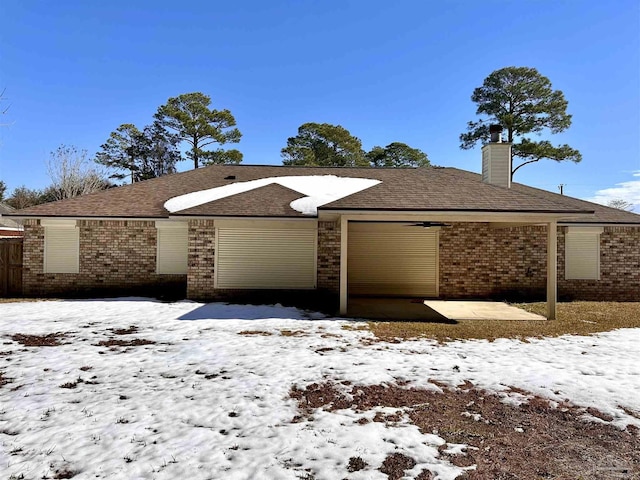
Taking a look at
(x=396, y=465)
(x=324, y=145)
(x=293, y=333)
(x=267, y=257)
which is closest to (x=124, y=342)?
(x=293, y=333)

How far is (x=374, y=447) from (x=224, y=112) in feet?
99.4

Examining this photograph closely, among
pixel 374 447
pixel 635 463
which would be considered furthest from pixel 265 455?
pixel 635 463

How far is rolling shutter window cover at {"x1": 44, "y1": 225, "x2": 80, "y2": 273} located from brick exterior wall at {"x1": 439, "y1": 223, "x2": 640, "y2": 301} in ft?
36.9

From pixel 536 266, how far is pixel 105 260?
12.3 m

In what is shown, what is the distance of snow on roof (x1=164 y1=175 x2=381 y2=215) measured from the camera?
1066 centimetres

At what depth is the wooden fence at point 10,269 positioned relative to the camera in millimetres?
11414

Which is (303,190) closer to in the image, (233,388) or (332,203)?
(332,203)

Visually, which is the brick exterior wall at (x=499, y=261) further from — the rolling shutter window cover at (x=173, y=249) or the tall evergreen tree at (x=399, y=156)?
the tall evergreen tree at (x=399, y=156)

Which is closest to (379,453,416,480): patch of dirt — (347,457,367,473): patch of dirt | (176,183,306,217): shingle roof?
(347,457,367,473): patch of dirt

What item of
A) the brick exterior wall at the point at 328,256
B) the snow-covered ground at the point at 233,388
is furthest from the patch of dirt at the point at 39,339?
the brick exterior wall at the point at 328,256

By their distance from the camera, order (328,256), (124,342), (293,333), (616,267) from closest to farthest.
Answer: (124,342) < (293,333) < (328,256) < (616,267)

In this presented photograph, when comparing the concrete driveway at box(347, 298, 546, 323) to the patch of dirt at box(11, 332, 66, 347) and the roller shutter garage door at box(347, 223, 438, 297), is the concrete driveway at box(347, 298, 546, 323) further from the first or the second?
the patch of dirt at box(11, 332, 66, 347)

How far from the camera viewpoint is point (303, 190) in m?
11.9

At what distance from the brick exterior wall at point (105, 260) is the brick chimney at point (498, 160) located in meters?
9.77
